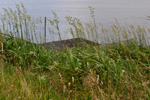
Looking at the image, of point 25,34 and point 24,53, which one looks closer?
point 24,53

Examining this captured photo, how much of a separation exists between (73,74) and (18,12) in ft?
7.20

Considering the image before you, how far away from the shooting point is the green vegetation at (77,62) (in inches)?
110

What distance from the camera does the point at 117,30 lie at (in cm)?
445

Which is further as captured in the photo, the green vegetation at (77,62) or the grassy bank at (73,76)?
the green vegetation at (77,62)

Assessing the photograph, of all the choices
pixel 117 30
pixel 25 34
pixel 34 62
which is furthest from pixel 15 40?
pixel 117 30

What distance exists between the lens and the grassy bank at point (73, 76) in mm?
2152

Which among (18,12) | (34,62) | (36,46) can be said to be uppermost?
(18,12)

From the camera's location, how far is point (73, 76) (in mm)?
2994

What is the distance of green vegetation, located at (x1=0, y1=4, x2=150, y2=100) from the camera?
2787mm

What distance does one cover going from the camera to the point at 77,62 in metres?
3.04

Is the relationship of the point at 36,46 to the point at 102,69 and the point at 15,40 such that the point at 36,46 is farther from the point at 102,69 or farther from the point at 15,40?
the point at 102,69

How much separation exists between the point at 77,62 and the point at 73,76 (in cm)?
22

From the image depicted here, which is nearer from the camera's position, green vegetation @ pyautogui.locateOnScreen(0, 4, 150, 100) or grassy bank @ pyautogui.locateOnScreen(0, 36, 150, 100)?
grassy bank @ pyautogui.locateOnScreen(0, 36, 150, 100)

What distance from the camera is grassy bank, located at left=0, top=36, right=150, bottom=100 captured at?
7.06 feet
